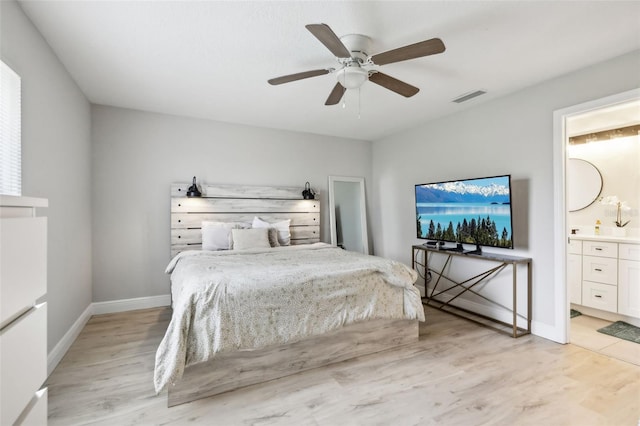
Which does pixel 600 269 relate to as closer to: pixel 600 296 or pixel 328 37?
pixel 600 296

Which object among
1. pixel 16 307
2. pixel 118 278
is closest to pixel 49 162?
pixel 118 278

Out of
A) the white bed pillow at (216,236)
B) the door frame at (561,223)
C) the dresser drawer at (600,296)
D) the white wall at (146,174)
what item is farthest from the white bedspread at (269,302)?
the dresser drawer at (600,296)

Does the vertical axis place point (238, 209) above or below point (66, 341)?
above

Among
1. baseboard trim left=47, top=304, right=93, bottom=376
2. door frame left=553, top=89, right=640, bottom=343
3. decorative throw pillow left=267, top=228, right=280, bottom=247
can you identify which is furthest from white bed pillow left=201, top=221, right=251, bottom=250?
door frame left=553, top=89, right=640, bottom=343

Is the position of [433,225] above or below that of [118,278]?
above

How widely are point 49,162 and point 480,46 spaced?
350 cm

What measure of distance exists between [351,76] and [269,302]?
5.95 feet

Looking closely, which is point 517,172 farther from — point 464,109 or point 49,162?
point 49,162

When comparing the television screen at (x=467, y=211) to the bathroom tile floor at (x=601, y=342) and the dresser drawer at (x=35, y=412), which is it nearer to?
the bathroom tile floor at (x=601, y=342)

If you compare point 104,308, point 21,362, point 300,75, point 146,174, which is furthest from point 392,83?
point 104,308

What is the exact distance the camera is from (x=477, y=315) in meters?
3.63

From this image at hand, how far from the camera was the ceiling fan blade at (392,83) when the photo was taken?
235 centimetres

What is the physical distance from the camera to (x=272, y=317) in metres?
2.21

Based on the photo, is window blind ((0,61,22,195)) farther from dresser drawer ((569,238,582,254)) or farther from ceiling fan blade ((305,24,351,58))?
dresser drawer ((569,238,582,254))
